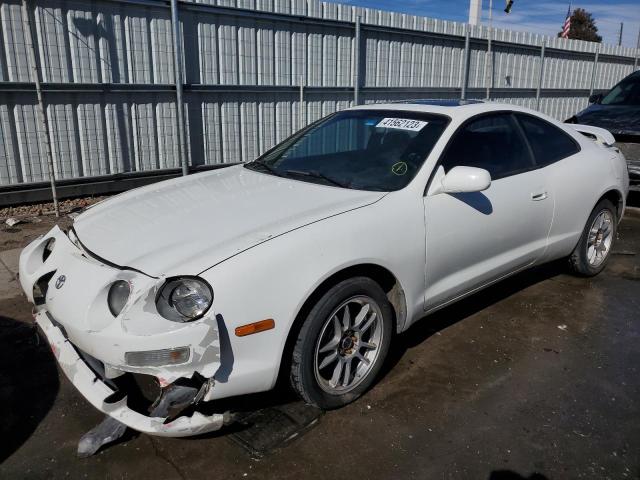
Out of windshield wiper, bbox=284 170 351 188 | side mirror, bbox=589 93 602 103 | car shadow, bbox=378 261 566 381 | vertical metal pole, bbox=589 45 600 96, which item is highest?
vertical metal pole, bbox=589 45 600 96

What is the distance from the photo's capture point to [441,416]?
9.69ft

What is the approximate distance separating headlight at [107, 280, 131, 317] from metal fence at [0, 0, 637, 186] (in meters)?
5.18

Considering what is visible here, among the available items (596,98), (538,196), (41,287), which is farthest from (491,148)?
(596,98)

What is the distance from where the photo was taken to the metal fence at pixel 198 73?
6707mm

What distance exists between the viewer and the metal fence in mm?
6707

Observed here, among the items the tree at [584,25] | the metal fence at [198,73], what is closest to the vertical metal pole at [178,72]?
the metal fence at [198,73]

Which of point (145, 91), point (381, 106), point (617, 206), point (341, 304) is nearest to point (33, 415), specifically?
point (341, 304)

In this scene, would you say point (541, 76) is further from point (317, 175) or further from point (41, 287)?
point (41, 287)

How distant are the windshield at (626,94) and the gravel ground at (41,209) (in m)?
8.14

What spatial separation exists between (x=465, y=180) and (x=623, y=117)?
6.18 m

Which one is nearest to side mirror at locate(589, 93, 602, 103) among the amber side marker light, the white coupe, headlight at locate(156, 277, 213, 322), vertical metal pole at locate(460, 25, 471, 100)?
vertical metal pole at locate(460, 25, 471, 100)

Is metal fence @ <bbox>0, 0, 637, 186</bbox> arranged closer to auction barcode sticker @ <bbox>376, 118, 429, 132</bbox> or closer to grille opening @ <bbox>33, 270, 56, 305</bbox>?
grille opening @ <bbox>33, 270, 56, 305</bbox>

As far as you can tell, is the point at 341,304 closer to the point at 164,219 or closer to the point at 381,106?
the point at 164,219

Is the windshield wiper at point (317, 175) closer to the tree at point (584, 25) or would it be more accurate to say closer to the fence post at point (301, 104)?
the fence post at point (301, 104)
